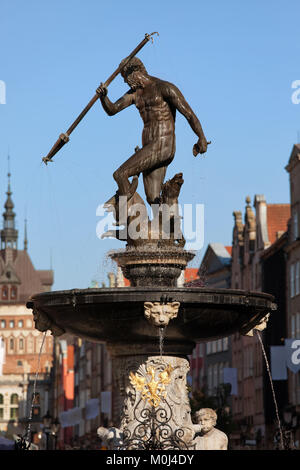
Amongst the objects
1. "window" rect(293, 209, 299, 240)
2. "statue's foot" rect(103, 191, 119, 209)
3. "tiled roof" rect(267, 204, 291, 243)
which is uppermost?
"tiled roof" rect(267, 204, 291, 243)

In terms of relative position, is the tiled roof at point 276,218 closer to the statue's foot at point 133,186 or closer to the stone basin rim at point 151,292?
the statue's foot at point 133,186

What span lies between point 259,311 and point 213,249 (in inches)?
3070

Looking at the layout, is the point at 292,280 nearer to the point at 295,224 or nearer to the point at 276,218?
the point at 295,224

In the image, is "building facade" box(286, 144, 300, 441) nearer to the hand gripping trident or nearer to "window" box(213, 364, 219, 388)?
"window" box(213, 364, 219, 388)

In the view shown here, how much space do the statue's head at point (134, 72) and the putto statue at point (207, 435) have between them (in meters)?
4.15

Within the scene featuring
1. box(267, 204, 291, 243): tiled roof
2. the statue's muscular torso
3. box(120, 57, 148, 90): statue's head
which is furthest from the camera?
box(267, 204, 291, 243): tiled roof

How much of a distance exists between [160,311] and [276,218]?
65.6 m

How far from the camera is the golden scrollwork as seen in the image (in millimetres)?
14758

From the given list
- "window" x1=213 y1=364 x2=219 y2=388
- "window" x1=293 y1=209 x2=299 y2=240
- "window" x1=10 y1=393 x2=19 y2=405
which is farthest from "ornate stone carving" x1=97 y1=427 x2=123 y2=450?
"window" x1=10 y1=393 x2=19 y2=405

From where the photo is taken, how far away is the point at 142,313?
47.6ft

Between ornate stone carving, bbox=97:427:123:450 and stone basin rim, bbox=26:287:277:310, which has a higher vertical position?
stone basin rim, bbox=26:287:277:310

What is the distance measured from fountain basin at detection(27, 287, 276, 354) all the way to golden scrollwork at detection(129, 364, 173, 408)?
0.93 feet

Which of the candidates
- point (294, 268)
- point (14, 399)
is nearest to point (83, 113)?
point (294, 268)

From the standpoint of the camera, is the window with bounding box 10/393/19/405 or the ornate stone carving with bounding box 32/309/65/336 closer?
the ornate stone carving with bounding box 32/309/65/336
